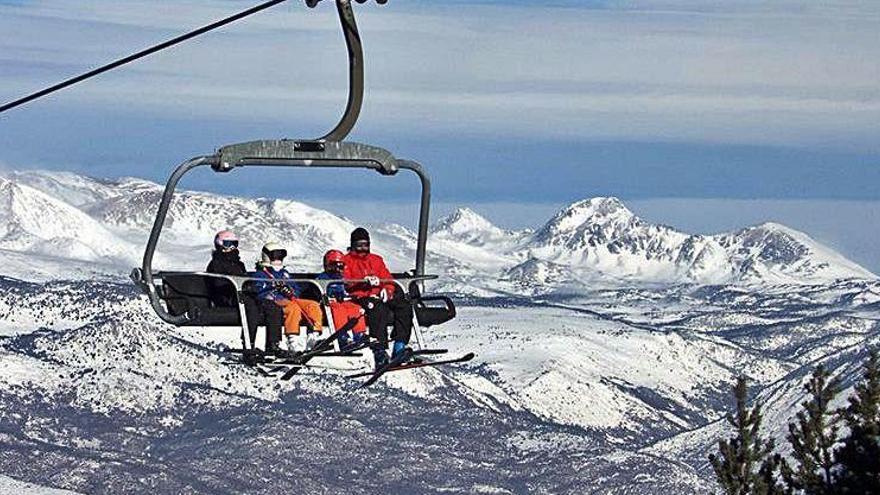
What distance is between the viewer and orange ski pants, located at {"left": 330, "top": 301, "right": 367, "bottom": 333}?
92.0 feet

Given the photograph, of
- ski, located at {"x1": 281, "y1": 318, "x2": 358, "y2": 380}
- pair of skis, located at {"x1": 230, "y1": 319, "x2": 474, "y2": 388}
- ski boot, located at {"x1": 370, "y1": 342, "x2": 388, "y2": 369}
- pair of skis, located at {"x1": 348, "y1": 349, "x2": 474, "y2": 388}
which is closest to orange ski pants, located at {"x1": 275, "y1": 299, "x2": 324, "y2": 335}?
pair of skis, located at {"x1": 230, "y1": 319, "x2": 474, "y2": 388}

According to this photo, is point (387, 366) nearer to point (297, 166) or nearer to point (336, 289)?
point (336, 289)

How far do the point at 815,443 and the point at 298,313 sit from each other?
5347 centimetres

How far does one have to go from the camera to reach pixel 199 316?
88.9 feet

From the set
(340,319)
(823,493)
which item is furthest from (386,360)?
(823,493)

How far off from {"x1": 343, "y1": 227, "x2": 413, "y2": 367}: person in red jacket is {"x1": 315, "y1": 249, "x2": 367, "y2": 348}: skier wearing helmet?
0.27 ft

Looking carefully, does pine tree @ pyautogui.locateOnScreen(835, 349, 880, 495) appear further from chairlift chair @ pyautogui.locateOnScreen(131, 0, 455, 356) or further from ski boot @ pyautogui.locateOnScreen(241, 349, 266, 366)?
ski boot @ pyautogui.locateOnScreen(241, 349, 266, 366)

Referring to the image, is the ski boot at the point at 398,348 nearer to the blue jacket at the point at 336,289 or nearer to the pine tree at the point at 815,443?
the blue jacket at the point at 336,289

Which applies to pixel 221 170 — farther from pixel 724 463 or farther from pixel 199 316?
pixel 724 463

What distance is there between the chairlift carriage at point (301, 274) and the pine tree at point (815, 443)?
41552 millimetres

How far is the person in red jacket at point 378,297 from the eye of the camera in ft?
92.1

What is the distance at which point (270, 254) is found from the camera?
1102 inches

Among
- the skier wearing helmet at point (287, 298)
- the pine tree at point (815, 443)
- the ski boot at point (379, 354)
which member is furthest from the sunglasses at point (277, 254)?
the pine tree at point (815, 443)

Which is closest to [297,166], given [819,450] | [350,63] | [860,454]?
[350,63]
